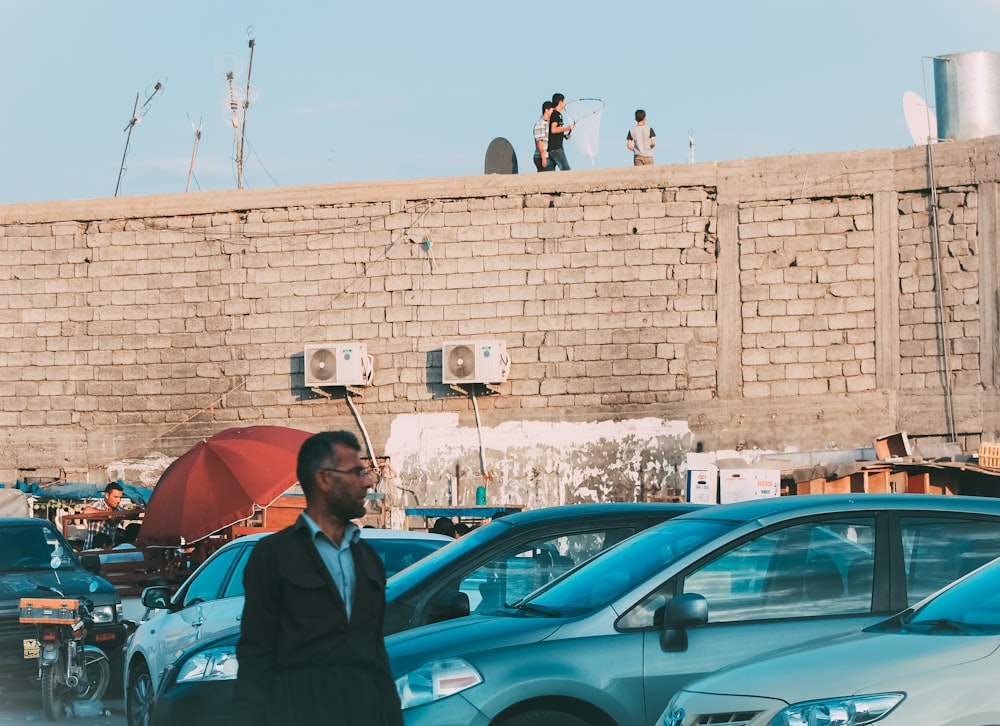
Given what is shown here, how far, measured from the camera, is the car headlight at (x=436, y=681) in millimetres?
5914

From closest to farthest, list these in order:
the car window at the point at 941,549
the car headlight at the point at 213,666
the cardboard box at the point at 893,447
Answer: the car window at the point at 941,549 → the car headlight at the point at 213,666 → the cardboard box at the point at 893,447

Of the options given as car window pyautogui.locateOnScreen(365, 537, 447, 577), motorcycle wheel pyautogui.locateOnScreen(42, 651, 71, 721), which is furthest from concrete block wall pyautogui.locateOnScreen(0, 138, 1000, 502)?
car window pyautogui.locateOnScreen(365, 537, 447, 577)

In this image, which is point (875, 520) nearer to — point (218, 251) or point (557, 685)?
point (557, 685)

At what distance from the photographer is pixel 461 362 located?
69.8ft

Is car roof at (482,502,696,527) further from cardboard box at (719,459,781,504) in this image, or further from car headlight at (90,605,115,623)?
cardboard box at (719,459,781,504)

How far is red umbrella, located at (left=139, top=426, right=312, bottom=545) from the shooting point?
16.7 m

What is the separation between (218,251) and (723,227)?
26.6ft

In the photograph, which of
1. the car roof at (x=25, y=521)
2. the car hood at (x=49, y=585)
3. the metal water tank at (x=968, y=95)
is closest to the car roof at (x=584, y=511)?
the car hood at (x=49, y=585)

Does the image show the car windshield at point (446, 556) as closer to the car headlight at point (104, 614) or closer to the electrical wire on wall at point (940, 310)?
the car headlight at point (104, 614)

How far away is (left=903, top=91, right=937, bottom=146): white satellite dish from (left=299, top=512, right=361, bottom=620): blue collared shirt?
18825 mm

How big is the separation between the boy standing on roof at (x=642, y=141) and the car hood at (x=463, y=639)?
1752 centimetres

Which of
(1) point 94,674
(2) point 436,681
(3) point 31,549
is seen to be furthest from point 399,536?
(3) point 31,549

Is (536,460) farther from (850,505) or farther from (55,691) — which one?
(850,505)

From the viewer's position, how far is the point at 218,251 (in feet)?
75.2
